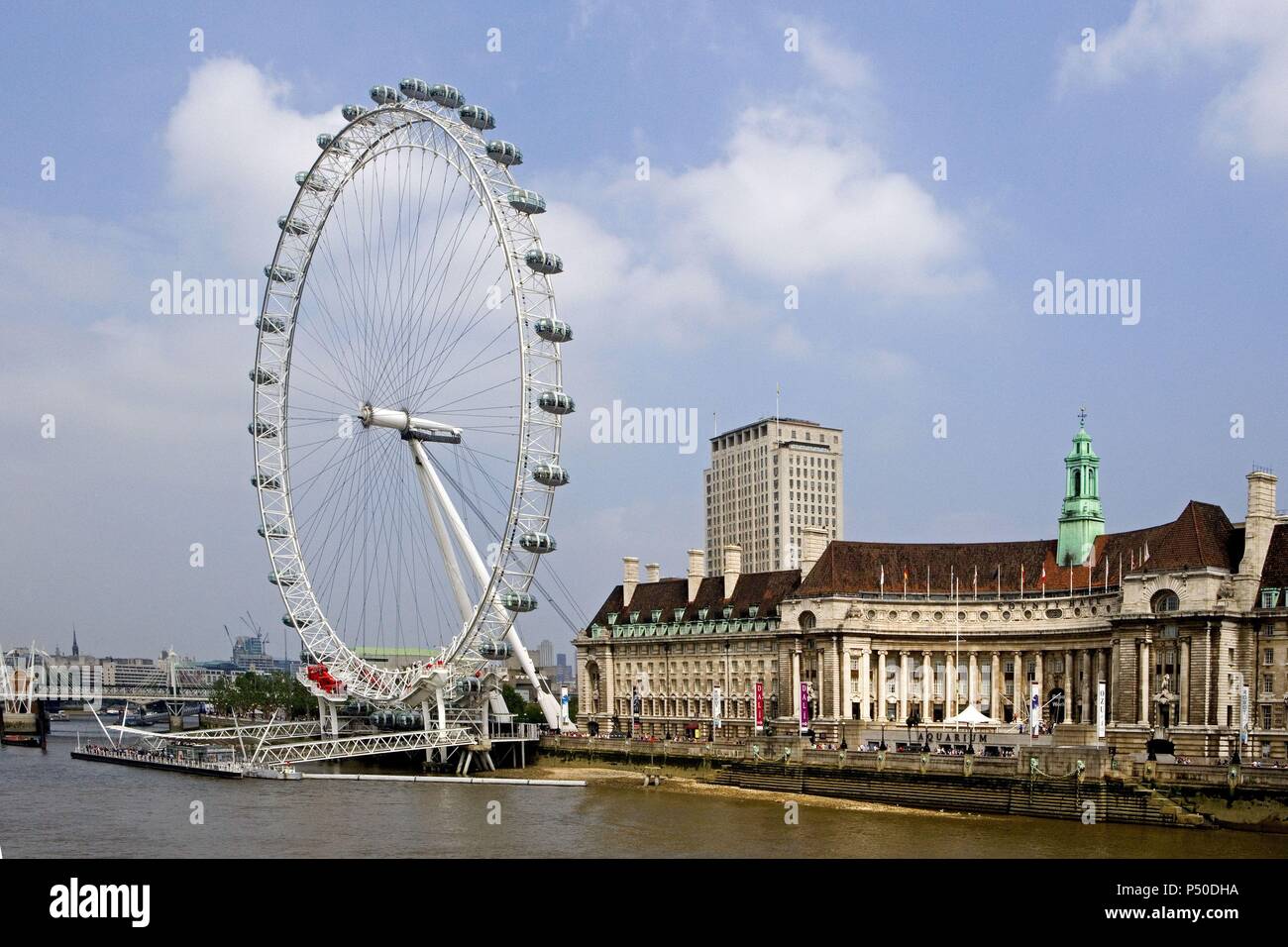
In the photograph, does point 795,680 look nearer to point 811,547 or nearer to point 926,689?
point 926,689

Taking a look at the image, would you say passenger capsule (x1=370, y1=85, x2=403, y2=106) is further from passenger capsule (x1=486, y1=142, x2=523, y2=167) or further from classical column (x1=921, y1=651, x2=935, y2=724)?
classical column (x1=921, y1=651, x2=935, y2=724)

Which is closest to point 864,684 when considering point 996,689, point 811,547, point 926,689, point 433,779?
point 926,689

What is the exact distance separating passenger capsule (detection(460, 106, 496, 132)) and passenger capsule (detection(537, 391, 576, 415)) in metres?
16.4

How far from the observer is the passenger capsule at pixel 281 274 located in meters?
95.7

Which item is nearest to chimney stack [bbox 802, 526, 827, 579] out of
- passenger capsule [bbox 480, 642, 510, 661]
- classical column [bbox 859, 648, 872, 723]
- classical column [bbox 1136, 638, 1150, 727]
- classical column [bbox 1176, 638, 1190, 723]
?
classical column [bbox 859, 648, 872, 723]

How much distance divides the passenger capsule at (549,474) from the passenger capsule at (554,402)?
10.8 ft

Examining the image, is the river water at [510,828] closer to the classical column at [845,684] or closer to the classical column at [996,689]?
the classical column at [845,684]

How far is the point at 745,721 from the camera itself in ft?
354

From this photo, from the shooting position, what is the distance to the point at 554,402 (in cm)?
8388

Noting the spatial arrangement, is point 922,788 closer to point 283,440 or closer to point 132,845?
point 132,845

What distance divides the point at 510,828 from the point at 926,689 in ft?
175
